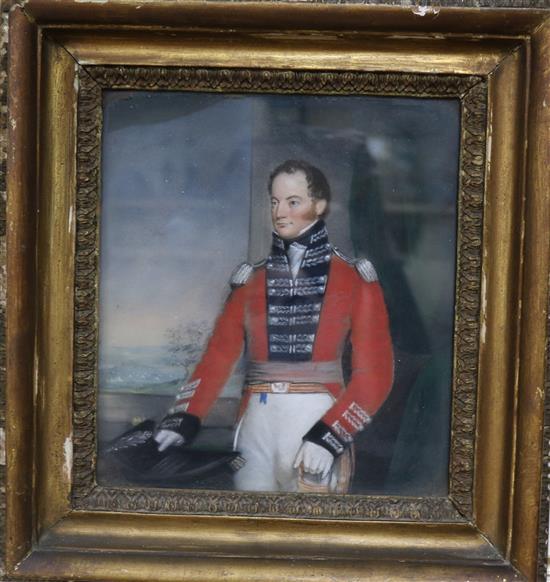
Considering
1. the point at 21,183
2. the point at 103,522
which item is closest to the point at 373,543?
the point at 103,522

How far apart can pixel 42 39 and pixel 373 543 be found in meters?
0.76

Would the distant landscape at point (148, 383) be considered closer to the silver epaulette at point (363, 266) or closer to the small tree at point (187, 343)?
the small tree at point (187, 343)

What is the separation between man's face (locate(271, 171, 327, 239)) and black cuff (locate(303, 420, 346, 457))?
253mm

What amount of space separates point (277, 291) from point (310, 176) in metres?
0.15

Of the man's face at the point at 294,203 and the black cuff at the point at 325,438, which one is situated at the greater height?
the man's face at the point at 294,203

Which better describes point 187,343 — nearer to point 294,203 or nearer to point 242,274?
point 242,274

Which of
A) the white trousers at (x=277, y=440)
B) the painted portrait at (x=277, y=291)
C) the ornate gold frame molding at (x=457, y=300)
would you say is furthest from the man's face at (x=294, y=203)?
the white trousers at (x=277, y=440)

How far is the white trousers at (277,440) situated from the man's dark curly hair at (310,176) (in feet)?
0.84

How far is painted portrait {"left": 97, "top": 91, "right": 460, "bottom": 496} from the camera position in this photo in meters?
1.05

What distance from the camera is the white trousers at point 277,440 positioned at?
106 centimetres

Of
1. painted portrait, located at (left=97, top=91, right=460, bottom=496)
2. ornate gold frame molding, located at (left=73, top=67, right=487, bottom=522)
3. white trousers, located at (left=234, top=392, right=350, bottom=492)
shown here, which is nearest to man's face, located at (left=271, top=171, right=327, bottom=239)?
painted portrait, located at (left=97, top=91, right=460, bottom=496)

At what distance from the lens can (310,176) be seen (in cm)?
106

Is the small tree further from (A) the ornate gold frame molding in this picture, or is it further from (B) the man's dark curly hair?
(B) the man's dark curly hair

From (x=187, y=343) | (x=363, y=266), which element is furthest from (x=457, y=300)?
(x=187, y=343)
